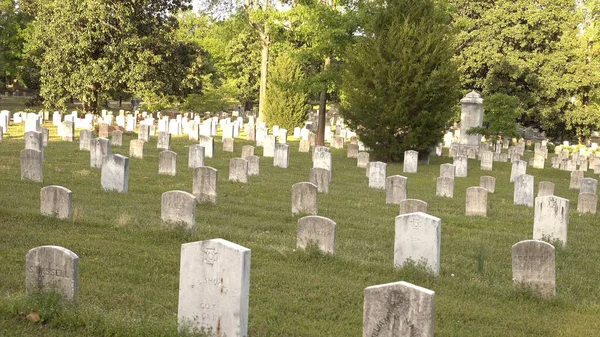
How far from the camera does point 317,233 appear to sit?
34.3 ft

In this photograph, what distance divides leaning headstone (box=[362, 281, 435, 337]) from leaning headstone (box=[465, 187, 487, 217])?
9.95 metres

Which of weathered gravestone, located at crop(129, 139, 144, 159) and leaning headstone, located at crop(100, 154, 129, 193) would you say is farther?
weathered gravestone, located at crop(129, 139, 144, 159)

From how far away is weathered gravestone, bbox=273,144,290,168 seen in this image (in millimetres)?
23281

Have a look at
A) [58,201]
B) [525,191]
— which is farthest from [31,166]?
[525,191]

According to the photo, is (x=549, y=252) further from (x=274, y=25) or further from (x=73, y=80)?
(x=73, y=80)

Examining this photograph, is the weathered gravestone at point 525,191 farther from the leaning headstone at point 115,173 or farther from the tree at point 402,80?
the tree at point 402,80

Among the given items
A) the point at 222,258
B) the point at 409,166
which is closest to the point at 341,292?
the point at 222,258

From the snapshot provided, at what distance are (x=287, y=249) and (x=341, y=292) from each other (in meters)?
1.97

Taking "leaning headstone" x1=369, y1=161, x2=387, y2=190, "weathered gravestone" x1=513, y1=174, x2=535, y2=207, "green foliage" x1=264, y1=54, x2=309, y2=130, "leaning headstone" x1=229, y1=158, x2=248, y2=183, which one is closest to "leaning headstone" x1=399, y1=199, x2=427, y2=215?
"weathered gravestone" x1=513, y1=174, x2=535, y2=207

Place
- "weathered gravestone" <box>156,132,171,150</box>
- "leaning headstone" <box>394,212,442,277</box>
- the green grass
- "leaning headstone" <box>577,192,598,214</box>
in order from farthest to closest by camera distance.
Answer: "weathered gravestone" <box>156,132,171,150</box>
"leaning headstone" <box>577,192,598,214</box>
"leaning headstone" <box>394,212,442,277</box>
the green grass

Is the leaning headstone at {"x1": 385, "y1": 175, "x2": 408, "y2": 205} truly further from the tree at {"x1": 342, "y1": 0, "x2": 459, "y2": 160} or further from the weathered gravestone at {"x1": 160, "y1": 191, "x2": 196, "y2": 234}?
the tree at {"x1": 342, "y1": 0, "x2": 459, "y2": 160}

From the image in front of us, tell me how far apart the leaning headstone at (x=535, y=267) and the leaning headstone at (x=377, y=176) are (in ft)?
33.9

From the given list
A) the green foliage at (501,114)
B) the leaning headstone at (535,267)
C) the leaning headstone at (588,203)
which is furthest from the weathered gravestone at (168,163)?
the green foliage at (501,114)

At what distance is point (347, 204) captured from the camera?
53.1 ft
